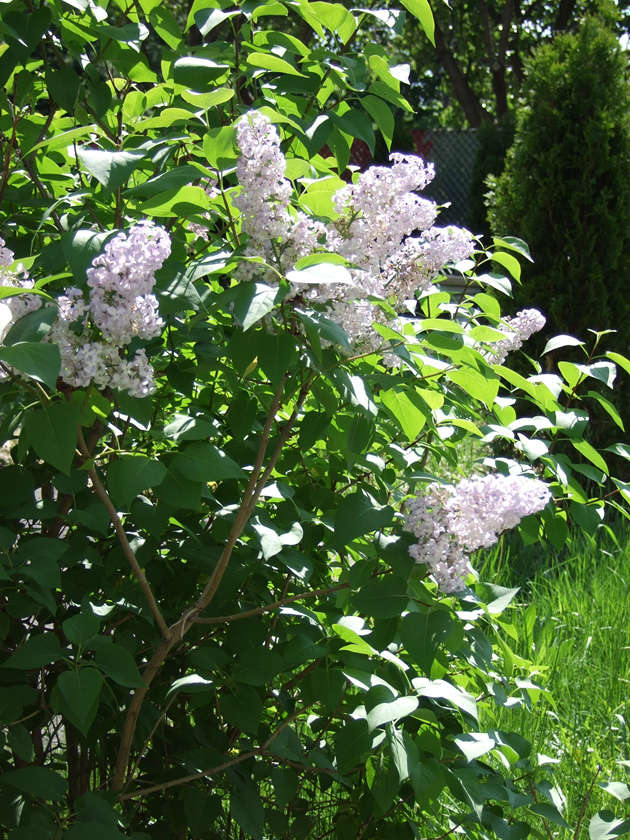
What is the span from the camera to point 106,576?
1.67 meters

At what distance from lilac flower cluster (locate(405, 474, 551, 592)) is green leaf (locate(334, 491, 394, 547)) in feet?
0.20

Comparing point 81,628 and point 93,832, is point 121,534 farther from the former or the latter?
point 93,832

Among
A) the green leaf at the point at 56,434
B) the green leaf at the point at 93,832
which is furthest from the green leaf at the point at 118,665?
the green leaf at the point at 56,434

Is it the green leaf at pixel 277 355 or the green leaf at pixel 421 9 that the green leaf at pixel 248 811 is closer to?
the green leaf at pixel 277 355

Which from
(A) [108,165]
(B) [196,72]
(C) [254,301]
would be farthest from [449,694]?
(B) [196,72]

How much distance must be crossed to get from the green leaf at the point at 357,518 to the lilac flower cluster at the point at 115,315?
1.26 ft

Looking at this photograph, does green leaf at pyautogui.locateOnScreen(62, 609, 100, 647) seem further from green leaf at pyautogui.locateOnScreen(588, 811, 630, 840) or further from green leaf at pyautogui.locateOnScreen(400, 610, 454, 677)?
green leaf at pyautogui.locateOnScreen(588, 811, 630, 840)

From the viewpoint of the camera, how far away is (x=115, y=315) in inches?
41.5

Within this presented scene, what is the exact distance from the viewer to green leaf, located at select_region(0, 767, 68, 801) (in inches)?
52.9

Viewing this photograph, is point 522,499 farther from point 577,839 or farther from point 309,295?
point 577,839

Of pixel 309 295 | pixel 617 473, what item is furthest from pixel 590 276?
pixel 309 295

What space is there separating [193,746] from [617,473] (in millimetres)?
4619

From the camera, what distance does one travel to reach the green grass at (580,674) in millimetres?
2574

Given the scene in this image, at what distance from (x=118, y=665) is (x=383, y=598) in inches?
17.2
